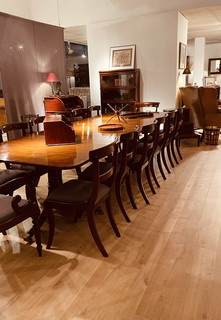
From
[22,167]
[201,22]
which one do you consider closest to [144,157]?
[22,167]

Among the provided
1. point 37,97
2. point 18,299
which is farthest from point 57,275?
point 37,97

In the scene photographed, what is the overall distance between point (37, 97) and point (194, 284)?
532 centimetres

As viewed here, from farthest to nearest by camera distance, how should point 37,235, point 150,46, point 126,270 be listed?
point 150,46 → point 37,235 → point 126,270

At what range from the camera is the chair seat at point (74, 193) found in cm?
201

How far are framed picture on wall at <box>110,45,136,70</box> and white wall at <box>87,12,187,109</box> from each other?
0.36ft

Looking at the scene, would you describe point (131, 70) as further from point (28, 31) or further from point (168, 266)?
point (168, 266)

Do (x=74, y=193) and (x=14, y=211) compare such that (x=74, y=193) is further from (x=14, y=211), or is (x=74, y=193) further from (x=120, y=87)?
(x=120, y=87)

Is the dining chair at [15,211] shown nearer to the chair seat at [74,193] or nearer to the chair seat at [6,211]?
the chair seat at [6,211]

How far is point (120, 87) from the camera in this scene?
6277 mm

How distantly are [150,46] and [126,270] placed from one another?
5.35 meters

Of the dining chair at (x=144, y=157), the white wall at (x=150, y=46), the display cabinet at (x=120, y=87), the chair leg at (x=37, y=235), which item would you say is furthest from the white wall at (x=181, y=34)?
the chair leg at (x=37, y=235)

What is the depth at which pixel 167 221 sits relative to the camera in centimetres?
258

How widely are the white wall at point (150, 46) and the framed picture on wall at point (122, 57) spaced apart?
111 millimetres

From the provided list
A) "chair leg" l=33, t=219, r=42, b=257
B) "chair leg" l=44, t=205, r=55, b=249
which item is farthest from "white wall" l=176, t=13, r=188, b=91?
"chair leg" l=33, t=219, r=42, b=257
